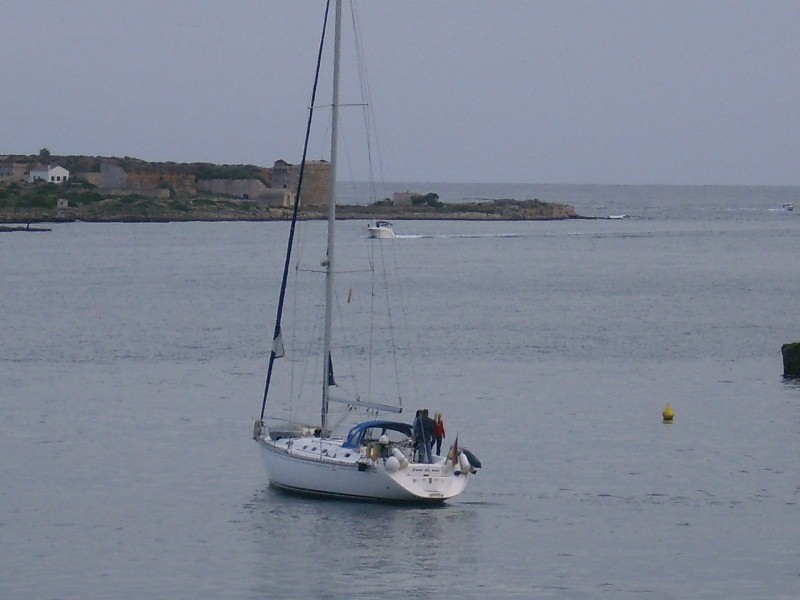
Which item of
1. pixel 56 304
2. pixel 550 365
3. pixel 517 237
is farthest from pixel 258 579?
pixel 517 237

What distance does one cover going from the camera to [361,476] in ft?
83.5

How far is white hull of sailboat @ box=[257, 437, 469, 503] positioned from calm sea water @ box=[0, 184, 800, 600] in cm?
29

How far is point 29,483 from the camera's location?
2778cm

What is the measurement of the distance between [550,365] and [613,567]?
912 inches

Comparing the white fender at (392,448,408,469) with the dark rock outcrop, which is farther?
the dark rock outcrop

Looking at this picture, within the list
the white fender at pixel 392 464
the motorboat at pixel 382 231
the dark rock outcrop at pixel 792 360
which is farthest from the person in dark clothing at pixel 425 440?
the motorboat at pixel 382 231

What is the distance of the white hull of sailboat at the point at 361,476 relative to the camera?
83.0ft

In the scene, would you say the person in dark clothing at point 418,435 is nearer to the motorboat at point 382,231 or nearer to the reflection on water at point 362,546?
the reflection on water at point 362,546

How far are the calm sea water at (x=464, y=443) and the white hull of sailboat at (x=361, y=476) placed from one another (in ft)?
0.95

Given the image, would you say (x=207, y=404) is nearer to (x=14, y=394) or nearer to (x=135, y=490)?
(x=14, y=394)

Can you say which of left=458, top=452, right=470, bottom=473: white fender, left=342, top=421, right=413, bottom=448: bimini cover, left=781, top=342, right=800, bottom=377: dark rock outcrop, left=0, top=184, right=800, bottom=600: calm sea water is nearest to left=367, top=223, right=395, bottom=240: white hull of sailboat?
left=0, top=184, right=800, bottom=600: calm sea water

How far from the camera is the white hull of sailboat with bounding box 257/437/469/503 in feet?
83.0

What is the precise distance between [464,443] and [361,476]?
6.17m

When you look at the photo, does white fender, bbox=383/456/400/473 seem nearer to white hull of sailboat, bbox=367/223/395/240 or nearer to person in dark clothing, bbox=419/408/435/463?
person in dark clothing, bbox=419/408/435/463
